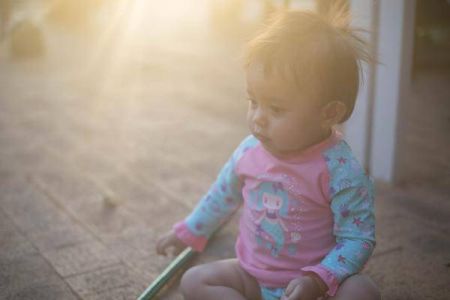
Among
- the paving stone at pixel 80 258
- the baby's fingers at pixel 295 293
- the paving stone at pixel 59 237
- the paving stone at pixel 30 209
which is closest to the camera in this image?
the baby's fingers at pixel 295 293

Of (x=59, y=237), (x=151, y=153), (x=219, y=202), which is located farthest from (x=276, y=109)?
(x=151, y=153)

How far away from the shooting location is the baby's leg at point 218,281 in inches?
66.9

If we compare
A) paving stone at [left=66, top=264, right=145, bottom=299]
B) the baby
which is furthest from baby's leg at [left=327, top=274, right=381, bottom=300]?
paving stone at [left=66, top=264, right=145, bottom=299]

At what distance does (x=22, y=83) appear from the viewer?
4828 mm

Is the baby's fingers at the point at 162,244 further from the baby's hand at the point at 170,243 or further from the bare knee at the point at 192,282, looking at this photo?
the bare knee at the point at 192,282

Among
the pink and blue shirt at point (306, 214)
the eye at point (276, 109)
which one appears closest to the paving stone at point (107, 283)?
the pink and blue shirt at point (306, 214)

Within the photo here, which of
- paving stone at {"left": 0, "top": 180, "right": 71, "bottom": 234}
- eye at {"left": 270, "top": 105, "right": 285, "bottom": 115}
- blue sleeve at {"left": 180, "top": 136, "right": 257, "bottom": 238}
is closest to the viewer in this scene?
eye at {"left": 270, "top": 105, "right": 285, "bottom": 115}

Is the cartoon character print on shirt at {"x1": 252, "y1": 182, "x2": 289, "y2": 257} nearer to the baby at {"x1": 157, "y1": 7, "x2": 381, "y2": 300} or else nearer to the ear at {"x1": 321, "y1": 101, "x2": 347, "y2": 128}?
the baby at {"x1": 157, "y1": 7, "x2": 381, "y2": 300}

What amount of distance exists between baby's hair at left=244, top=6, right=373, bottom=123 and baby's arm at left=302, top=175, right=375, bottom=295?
9.1 inches

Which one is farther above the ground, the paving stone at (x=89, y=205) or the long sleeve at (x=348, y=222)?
the long sleeve at (x=348, y=222)

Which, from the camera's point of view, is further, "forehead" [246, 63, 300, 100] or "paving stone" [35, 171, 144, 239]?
"paving stone" [35, 171, 144, 239]

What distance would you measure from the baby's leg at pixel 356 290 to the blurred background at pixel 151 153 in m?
0.45

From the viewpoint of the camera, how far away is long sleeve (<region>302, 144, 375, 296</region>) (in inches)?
58.1

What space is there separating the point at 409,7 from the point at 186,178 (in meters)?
1.23
